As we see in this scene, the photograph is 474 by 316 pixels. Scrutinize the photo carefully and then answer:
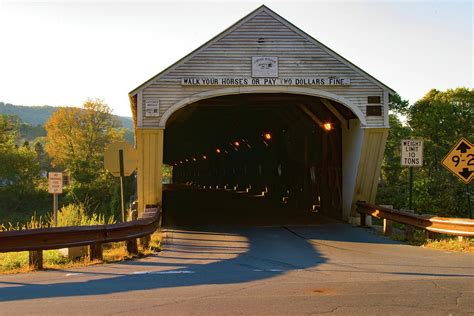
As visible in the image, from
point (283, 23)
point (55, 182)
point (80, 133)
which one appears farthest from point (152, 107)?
point (80, 133)

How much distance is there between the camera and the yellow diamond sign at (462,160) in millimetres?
13180

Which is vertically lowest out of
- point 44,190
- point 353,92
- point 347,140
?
point 44,190

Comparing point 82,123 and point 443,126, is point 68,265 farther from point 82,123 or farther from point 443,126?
point 82,123

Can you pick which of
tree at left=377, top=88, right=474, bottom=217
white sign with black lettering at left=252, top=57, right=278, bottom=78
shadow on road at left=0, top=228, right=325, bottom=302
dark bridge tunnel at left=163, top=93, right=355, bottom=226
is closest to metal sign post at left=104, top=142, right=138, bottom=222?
shadow on road at left=0, top=228, right=325, bottom=302

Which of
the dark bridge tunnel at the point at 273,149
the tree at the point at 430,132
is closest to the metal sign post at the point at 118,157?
the dark bridge tunnel at the point at 273,149

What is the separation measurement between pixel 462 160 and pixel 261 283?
7.72 metres

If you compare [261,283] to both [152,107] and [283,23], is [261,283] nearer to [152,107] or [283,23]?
[152,107]

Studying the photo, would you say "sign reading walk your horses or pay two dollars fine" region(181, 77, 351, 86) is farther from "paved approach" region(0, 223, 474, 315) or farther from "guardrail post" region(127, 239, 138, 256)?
"guardrail post" region(127, 239, 138, 256)

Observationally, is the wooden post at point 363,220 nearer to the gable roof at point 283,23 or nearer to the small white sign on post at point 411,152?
the small white sign on post at point 411,152

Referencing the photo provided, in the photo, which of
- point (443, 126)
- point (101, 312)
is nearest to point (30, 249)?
point (101, 312)

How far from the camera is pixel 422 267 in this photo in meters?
9.13

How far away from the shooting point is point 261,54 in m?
16.6

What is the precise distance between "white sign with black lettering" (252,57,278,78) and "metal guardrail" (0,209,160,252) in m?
7.00

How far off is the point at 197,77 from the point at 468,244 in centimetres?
877
